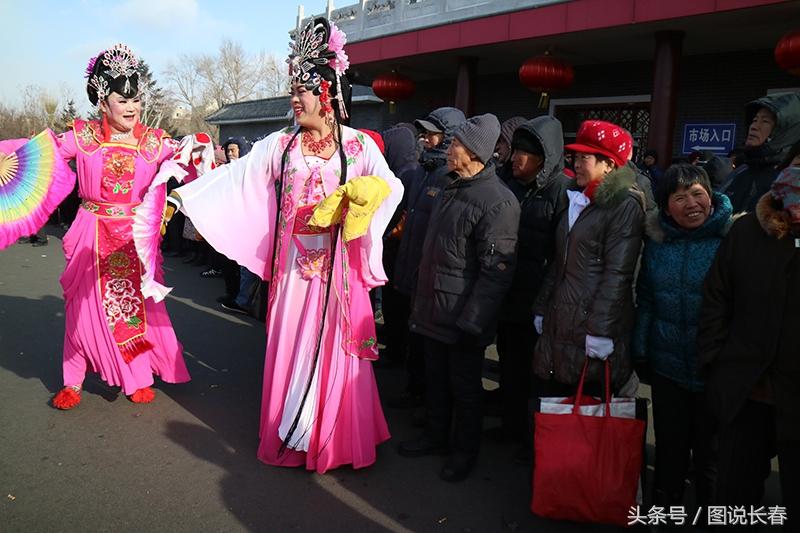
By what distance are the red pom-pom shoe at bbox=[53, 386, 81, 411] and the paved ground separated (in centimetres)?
5

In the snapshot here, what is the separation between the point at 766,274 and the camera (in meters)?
2.26

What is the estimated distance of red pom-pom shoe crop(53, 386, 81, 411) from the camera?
3.86 m

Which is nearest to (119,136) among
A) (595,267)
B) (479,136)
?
(479,136)

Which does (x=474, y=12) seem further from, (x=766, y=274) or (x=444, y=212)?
(x=766, y=274)

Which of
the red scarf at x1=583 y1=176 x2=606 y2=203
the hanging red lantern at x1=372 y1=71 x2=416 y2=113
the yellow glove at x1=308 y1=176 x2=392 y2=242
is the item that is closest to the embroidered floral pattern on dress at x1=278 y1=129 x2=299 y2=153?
the yellow glove at x1=308 y1=176 x2=392 y2=242

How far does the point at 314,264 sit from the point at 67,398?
204cm

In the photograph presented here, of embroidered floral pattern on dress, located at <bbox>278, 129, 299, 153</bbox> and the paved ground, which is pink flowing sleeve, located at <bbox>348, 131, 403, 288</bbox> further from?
the paved ground

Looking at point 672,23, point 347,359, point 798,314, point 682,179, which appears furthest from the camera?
point 672,23

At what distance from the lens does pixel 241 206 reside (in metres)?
3.46

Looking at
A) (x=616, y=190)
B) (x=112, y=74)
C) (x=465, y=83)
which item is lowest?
(x=616, y=190)

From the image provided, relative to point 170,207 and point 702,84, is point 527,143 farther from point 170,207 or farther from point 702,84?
point 702,84

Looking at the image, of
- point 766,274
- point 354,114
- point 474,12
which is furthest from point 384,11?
point 766,274

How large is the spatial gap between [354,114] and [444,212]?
13.4m

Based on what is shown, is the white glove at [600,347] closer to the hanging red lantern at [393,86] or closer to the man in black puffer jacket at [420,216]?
the man in black puffer jacket at [420,216]
